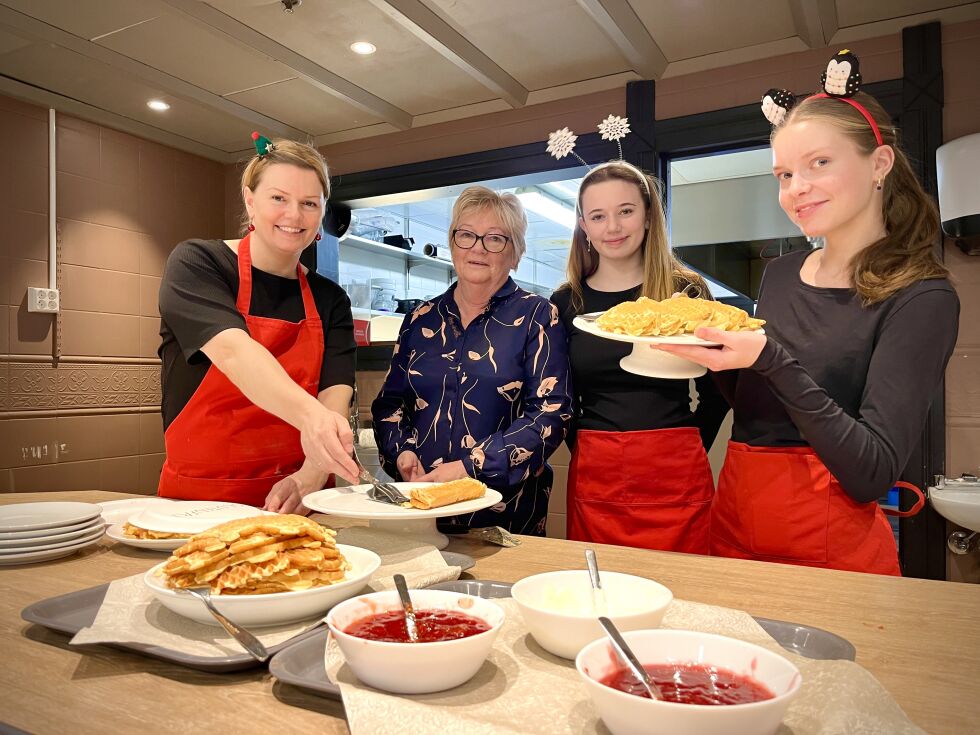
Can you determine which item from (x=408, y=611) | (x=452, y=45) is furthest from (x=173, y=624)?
(x=452, y=45)

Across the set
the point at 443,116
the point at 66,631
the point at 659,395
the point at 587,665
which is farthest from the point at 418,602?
the point at 443,116

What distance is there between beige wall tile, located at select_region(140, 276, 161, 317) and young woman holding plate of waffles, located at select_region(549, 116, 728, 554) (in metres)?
3.86

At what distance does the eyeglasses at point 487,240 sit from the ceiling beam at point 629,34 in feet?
5.36

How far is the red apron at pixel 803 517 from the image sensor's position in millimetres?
1541

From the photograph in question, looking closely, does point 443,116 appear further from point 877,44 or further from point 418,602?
point 418,602

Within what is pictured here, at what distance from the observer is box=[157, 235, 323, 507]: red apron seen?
200cm

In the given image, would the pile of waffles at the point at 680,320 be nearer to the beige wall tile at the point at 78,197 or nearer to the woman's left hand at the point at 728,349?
the woman's left hand at the point at 728,349

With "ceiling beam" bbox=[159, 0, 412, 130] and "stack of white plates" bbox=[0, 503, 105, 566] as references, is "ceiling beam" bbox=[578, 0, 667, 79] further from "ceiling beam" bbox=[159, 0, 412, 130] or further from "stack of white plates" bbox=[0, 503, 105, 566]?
"stack of white plates" bbox=[0, 503, 105, 566]

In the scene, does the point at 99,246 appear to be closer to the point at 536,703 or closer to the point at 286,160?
the point at 286,160

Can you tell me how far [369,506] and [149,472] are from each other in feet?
14.1

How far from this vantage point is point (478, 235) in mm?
2307

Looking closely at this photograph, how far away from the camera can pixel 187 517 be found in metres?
1.44

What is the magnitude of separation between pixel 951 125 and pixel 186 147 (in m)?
5.00

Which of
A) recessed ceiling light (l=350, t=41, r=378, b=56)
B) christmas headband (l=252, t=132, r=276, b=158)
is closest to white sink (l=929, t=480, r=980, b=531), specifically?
christmas headband (l=252, t=132, r=276, b=158)
